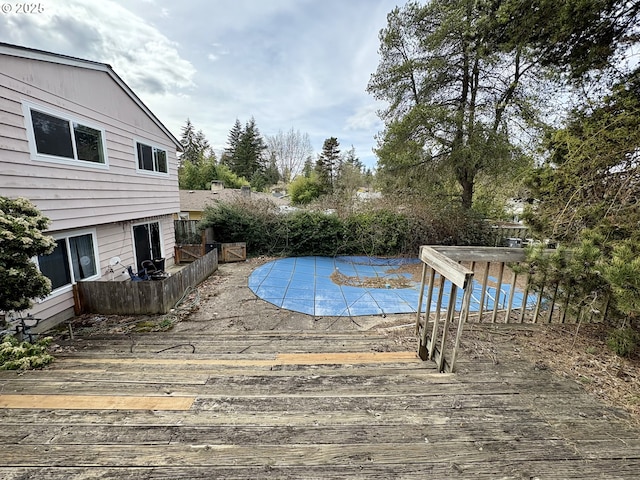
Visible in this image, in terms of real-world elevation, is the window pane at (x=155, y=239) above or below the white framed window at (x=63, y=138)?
below

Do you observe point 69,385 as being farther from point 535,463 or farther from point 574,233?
point 574,233

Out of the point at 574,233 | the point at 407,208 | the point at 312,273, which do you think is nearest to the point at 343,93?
the point at 407,208

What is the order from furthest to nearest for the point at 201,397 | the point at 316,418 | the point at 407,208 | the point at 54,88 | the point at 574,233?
the point at 407,208 → the point at 54,88 → the point at 574,233 → the point at 201,397 → the point at 316,418

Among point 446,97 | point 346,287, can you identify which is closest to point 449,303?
point 346,287

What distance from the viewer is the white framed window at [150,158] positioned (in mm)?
7766

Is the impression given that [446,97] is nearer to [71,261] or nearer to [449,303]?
[449,303]

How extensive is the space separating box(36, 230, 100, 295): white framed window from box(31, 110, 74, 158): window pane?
165 centimetres

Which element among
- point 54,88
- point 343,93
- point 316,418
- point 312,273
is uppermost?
point 343,93

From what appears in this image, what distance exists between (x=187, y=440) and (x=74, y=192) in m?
6.19

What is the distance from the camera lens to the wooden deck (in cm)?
139

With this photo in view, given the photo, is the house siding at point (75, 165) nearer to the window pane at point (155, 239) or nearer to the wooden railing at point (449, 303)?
the window pane at point (155, 239)

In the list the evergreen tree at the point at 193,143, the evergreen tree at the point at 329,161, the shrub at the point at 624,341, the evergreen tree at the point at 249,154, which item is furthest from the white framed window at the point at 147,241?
the evergreen tree at the point at 193,143

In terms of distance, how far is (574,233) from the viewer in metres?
3.35

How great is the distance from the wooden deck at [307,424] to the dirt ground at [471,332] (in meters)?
0.26
